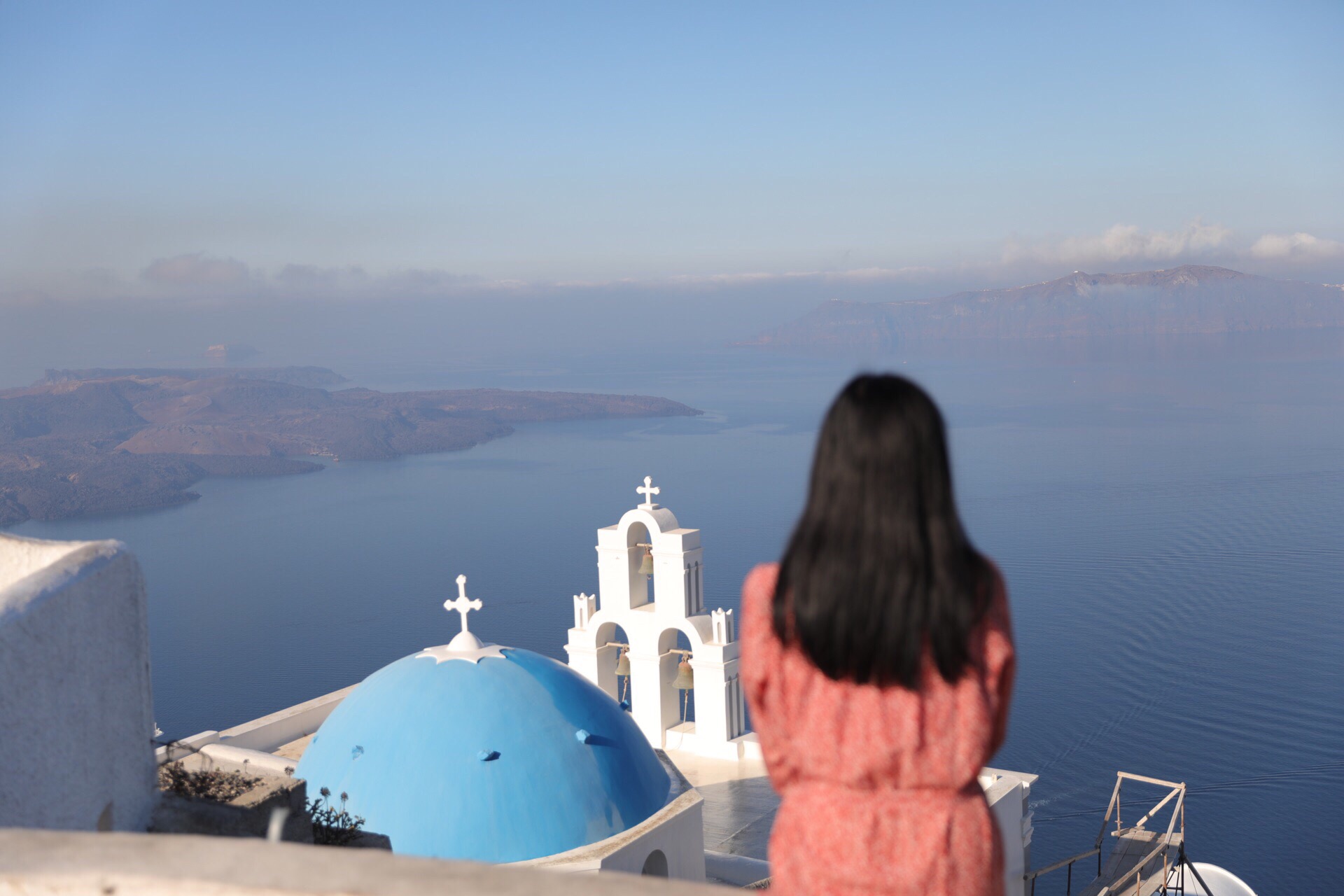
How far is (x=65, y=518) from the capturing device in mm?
87812

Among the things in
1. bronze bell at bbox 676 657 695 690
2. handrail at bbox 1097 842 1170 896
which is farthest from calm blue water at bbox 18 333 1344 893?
bronze bell at bbox 676 657 695 690

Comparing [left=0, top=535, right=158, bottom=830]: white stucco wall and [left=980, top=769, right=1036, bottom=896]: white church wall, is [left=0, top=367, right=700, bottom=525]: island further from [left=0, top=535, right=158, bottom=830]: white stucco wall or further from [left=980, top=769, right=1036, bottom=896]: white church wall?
[left=0, top=535, right=158, bottom=830]: white stucco wall

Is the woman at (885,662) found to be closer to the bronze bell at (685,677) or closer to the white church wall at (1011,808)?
the white church wall at (1011,808)

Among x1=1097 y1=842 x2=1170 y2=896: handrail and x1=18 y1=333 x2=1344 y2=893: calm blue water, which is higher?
x1=1097 y1=842 x2=1170 y2=896: handrail

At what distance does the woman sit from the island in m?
98.4

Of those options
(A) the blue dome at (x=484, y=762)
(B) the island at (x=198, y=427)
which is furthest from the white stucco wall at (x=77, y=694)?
(B) the island at (x=198, y=427)

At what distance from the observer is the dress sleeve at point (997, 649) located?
198 centimetres

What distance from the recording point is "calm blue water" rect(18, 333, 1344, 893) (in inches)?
1635

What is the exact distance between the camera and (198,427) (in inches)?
4633

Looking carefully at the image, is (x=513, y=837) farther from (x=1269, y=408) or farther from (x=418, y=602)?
(x=1269, y=408)

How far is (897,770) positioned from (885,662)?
205 millimetres

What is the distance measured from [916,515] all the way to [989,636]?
26cm

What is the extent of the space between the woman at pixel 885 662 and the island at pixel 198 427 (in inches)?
3875

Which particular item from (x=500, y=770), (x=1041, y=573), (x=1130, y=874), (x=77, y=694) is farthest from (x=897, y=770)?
(x=1041, y=573)
